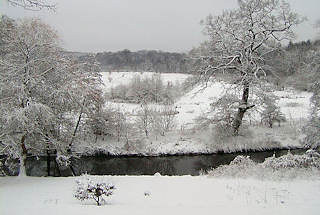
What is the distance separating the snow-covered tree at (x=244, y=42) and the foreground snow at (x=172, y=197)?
35.0 feet

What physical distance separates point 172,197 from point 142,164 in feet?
33.4

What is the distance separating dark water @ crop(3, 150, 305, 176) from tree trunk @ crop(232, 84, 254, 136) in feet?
7.78

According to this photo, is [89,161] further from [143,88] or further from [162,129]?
[143,88]

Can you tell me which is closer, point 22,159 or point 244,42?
point 22,159

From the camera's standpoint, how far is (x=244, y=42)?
17.2m

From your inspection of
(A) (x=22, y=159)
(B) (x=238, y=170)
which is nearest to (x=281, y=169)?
(B) (x=238, y=170)

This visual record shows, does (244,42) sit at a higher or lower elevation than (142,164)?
higher

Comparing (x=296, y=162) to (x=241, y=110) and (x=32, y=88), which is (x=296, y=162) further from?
(x=32, y=88)

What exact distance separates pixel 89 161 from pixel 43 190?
9125 mm

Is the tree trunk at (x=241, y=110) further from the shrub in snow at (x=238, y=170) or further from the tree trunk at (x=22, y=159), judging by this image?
the tree trunk at (x=22, y=159)

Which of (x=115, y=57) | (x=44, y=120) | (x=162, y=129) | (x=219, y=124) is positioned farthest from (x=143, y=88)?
(x=115, y=57)

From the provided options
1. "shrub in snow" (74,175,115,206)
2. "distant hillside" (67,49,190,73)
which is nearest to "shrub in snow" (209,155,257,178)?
"shrub in snow" (74,175,115,206)

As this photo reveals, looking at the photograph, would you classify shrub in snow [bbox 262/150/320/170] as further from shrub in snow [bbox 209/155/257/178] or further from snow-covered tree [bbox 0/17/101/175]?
snow-covered tree [bbox 0/17/101/175]

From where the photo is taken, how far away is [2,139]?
9625 millimetres
